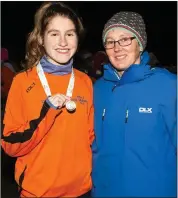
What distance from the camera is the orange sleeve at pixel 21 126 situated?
236cm

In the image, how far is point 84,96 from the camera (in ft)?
8.80

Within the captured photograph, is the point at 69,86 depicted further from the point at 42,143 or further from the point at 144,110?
the point at 144,110

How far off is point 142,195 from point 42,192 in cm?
76

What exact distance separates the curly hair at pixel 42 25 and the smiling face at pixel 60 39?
0.18ft

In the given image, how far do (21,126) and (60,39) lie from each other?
751mm

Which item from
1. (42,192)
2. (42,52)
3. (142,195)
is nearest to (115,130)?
(142,195)

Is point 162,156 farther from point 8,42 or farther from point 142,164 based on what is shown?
point 8,42

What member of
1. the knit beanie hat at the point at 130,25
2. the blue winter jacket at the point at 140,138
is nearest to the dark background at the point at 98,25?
the knit beanie hat at the point at 130,25

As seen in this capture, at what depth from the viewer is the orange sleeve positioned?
2357mm

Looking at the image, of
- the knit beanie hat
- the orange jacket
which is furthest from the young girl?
the knit beanie hat

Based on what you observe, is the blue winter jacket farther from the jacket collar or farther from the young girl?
the young girl

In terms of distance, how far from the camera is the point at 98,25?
490 inches

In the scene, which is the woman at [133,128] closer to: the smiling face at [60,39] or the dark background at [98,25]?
the smiling face at [60,39]

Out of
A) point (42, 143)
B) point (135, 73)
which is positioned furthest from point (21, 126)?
point (135, 73)
